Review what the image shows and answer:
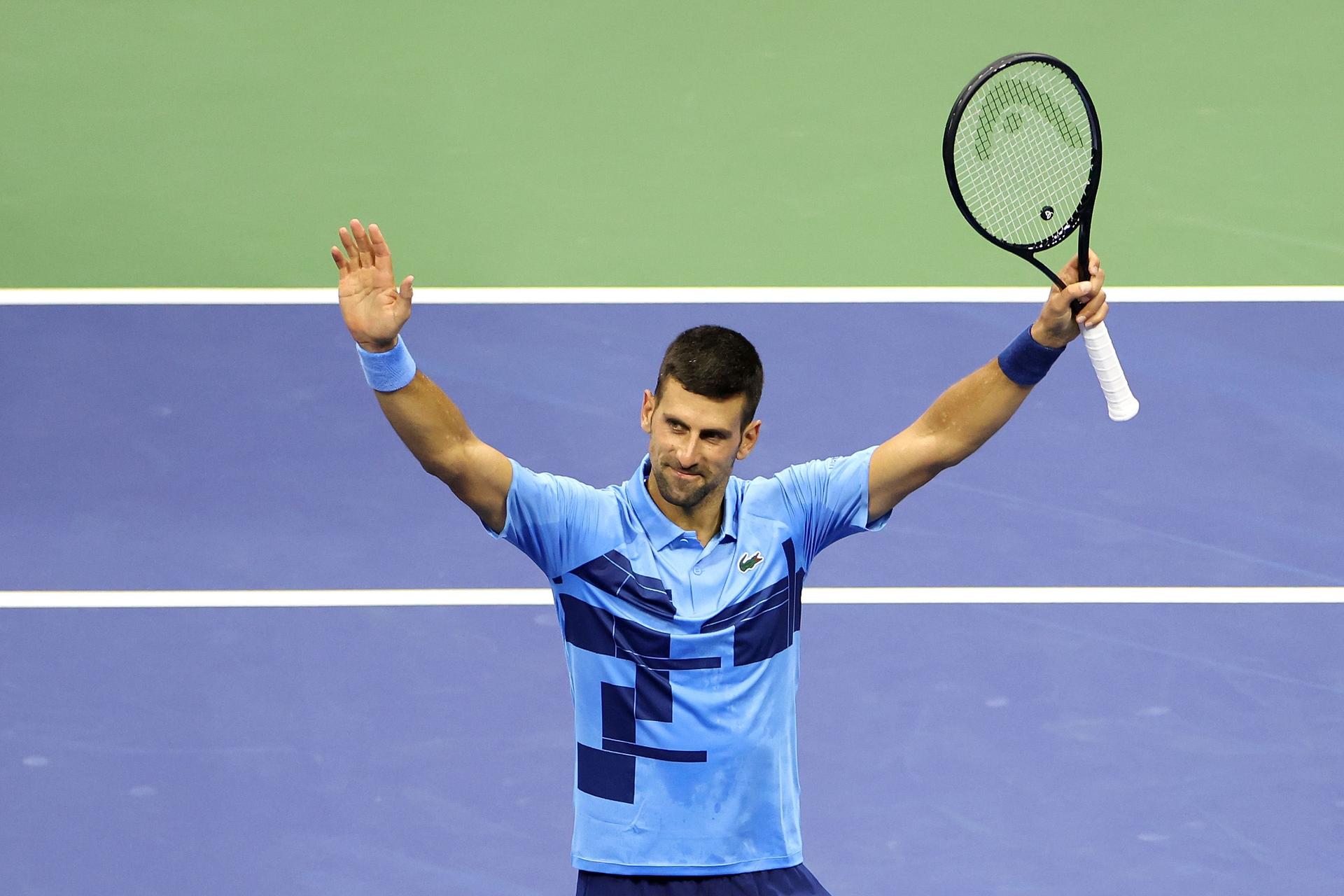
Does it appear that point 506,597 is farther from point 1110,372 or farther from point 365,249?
point 1110,372

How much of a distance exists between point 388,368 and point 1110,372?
168 centimetres

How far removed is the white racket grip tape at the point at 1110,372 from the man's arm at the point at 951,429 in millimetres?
52

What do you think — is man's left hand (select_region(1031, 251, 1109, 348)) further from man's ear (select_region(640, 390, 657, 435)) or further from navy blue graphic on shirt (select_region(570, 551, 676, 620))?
navy blue graphic on shirt (select_region(570, 551, 676, 620))

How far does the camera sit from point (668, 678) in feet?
13.4

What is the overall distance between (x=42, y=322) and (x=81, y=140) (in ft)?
3.81

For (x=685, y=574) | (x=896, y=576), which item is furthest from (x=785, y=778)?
(x=896, y=576)

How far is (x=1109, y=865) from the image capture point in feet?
19.1

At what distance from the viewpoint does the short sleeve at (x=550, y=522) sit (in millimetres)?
4133

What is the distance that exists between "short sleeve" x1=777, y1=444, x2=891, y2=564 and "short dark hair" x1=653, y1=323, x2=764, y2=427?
1.04ft

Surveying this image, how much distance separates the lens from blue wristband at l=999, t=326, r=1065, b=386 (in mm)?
4250

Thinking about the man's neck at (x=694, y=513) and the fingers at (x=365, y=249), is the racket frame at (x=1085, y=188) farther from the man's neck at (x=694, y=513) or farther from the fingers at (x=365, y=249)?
the fingers at (x=365, y=249)

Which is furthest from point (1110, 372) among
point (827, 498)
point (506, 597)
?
point (506, 597)

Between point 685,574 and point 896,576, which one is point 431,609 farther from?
point 685,574

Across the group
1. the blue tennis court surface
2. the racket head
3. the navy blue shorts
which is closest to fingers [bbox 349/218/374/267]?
the navy blue shorts
